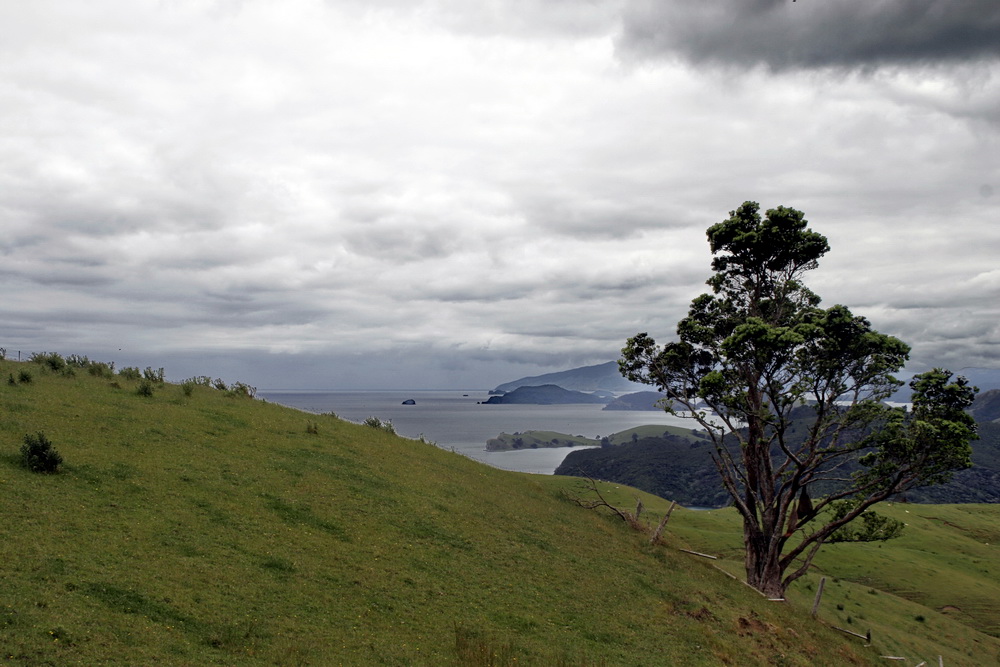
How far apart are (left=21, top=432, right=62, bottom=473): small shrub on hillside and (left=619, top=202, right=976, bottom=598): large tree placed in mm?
29053

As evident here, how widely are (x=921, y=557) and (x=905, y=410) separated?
41.6 m

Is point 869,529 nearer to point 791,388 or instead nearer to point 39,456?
point 791,388

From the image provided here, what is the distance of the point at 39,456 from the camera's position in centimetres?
2053

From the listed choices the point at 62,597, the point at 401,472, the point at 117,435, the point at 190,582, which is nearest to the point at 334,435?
the point at 401,472

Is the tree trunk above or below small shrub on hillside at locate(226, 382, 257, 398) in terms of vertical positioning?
below

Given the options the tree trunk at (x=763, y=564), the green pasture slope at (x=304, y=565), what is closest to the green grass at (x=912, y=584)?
the green pasture slope at (x=304, y=565)

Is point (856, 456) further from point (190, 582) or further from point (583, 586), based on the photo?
point (190, 582)

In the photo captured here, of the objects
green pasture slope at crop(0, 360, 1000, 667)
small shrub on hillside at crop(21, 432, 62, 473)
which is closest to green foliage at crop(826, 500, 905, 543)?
green pasture slope at crop(0, 360, 1000, 667)

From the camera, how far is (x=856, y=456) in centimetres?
3319

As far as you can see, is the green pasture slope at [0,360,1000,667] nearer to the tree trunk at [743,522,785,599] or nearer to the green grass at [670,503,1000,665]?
the green grass at [670,503,1000,665]

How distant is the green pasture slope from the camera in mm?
14430

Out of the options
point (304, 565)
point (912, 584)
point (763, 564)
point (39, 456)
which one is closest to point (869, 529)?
point (763, 564)

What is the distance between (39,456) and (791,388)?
32783 millimetres

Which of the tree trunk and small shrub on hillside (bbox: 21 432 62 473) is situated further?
the tree trunk
